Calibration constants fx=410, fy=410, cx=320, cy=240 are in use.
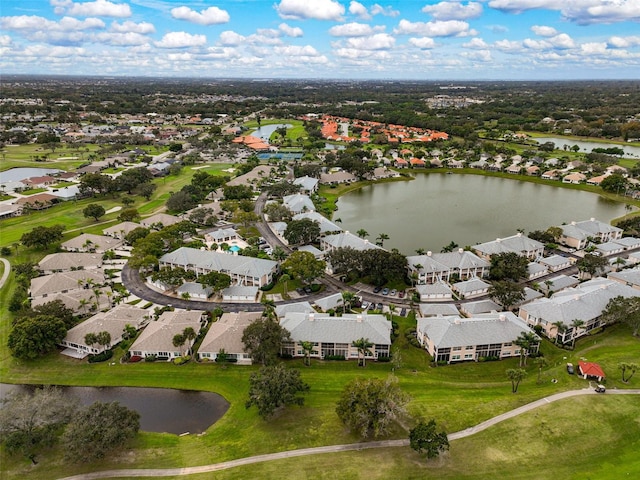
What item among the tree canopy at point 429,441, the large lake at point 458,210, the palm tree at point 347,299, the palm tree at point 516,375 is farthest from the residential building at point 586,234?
the tree canopy at point 429,441

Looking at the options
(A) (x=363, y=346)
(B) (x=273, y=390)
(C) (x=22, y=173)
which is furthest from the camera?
(C) (x=22, y=173)

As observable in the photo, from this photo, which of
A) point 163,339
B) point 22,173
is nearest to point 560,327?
point 163,339

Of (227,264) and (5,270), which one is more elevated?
(227,264)

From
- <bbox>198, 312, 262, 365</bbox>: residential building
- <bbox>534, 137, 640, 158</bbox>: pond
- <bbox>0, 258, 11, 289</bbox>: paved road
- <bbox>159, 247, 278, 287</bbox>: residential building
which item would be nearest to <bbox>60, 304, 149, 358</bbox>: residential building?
<bbox>198, 312, 262, 365</bbox>: residential building

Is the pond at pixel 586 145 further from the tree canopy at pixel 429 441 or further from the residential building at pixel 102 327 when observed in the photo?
the residential building at pixel 102 327

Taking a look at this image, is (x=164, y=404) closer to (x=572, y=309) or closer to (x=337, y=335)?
(x=337, y=335)

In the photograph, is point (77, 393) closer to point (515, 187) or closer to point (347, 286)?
point (347, 286)
